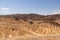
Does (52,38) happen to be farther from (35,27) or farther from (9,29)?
(35,27)

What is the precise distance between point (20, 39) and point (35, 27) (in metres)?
36.4

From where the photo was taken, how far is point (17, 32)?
33.7 meters

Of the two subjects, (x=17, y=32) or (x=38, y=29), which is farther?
(x=38, y=29)

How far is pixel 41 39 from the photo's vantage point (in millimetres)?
17578

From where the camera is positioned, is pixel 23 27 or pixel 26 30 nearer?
pixel 26 30

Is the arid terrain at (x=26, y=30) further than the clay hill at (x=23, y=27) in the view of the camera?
No

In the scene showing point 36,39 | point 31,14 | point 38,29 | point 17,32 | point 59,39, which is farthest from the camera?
point 31,14

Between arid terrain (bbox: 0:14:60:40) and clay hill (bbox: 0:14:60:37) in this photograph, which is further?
clay hill (bbox: 0:14:60:37)

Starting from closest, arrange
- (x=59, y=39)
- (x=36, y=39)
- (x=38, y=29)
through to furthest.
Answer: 1. (x=36, y=39)
2. (x=59, y=39)
3. (x=38, y=29)

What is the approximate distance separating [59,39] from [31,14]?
128 metres

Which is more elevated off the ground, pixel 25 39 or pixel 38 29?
pixel 25 39

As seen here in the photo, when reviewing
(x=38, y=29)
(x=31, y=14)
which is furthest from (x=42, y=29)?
(x=31, y=14)

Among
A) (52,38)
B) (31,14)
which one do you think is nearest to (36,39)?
(52,38)

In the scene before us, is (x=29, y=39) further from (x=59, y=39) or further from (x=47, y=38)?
(x=59, y=39)
